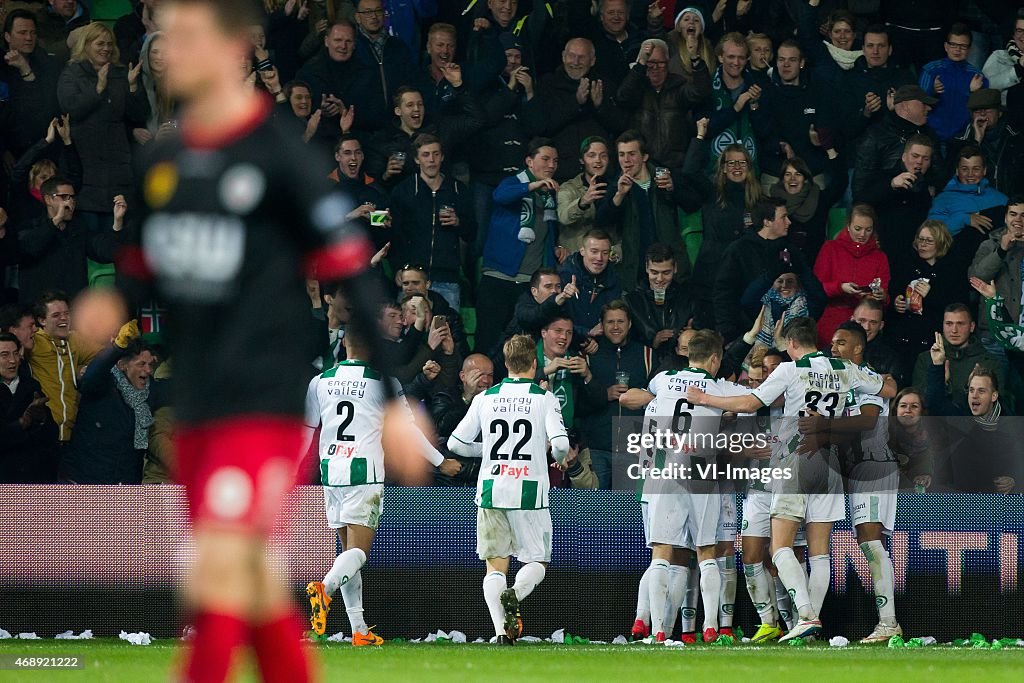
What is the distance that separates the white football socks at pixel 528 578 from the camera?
11.1 metres

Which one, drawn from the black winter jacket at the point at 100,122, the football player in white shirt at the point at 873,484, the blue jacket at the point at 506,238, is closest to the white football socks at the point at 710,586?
the football player in white shirt at the point at 873,484

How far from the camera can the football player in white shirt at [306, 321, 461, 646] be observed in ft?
37.4

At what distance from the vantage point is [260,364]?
408 cm

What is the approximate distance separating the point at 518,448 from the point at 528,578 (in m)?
0.92

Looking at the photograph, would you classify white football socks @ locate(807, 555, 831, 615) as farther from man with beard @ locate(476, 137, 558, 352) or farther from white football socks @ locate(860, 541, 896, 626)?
man with beard @ locate(476, 137, 558, 352)

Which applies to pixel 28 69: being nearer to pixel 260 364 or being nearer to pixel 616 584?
pixel 616 584

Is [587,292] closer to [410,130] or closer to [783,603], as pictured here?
[410,130]

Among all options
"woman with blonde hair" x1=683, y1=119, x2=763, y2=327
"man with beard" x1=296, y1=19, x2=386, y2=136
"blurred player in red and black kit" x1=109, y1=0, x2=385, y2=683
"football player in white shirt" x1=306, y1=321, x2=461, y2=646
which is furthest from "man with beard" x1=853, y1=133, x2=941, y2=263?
"blurred player in red and black kit" x1=109, y1=0, x2=385, y2=683

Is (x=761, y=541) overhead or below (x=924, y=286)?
below

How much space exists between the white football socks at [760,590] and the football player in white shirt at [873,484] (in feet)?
2.49

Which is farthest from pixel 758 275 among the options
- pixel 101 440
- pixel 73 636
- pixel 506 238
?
pixel 73 636

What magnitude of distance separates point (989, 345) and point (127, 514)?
7103 millimetres

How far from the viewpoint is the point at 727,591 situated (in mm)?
12273

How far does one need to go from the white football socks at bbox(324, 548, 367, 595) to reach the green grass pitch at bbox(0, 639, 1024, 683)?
17.5 inches
